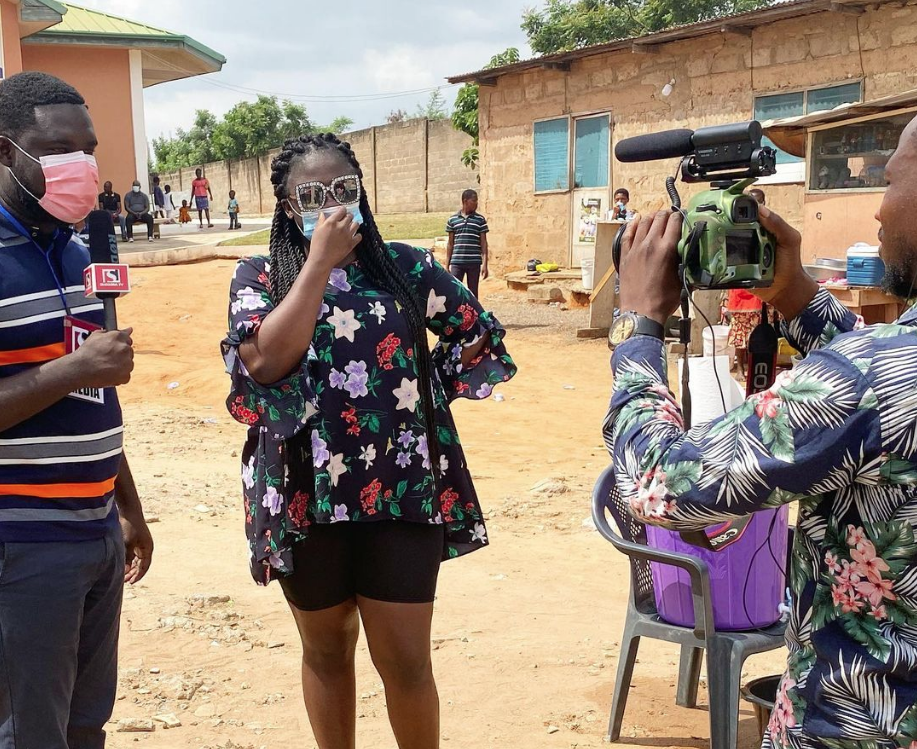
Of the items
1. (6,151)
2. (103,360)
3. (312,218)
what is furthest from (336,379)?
(6,151)

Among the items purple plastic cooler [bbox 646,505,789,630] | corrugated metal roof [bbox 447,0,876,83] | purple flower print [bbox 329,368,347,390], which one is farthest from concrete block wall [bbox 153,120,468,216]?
purple flower print [bbox 329,368,347,390]

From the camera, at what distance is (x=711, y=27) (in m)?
13.3

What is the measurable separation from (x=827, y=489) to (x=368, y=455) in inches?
57.8

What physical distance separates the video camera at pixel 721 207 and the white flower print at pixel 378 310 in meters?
1.00

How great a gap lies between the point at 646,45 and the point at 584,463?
8907 millimetres

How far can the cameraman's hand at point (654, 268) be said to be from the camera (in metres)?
1.61

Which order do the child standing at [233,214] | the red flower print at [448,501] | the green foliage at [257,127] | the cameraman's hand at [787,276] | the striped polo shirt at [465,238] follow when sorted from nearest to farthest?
1. the cameraman's hand at [787,276]
2. the red flower print at [448,501]
3. the striped polo shirt at [465,238]
4. the child standing at [233,214]
5. the green foliage at [257,127]

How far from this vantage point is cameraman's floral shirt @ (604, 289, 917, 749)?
1.31 metres

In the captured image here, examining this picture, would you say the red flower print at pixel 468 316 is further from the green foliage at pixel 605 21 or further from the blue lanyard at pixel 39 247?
the green foliage at pixel 605 21

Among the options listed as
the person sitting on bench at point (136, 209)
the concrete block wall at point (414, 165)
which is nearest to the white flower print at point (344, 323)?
the person sitting on bench at point (136, 209)

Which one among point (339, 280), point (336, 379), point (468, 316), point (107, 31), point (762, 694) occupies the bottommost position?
point (762, 694)

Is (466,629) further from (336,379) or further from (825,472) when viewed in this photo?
(825,472)

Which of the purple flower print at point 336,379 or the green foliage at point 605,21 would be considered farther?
the green foliage at point 605,21

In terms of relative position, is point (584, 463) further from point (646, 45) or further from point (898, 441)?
point (646, 45)
